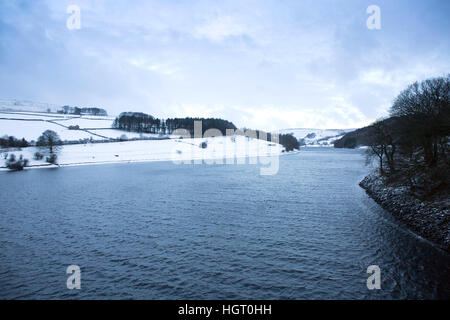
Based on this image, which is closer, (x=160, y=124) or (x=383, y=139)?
(x=383, y=139)

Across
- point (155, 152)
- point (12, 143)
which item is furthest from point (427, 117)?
point (12, 143)

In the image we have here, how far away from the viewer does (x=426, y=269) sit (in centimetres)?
1182

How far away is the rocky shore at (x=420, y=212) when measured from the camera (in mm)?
14891

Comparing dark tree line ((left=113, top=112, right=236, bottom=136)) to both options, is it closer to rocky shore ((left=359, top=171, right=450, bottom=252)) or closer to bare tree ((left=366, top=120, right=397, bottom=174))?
bare tree ((left=366, top=120, right=397, bottom=174))

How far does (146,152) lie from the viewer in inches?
3644

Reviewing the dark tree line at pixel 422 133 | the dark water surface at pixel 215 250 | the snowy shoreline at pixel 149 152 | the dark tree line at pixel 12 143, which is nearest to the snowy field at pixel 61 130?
the dark tree line at pixel 12 143

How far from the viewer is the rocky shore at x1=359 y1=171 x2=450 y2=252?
48.9 ft

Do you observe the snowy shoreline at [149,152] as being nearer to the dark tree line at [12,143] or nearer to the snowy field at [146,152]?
the snowy field at [146,152]

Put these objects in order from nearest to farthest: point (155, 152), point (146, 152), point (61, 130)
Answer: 1. point (146, 152)
2. point (155, 152)
3. point (61, 130)

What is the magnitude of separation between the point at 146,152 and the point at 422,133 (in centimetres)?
8440

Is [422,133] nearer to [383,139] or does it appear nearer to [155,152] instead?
[383,139]

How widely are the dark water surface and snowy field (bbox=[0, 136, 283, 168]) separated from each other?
188 ft

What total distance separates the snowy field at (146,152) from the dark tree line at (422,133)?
54.8m
